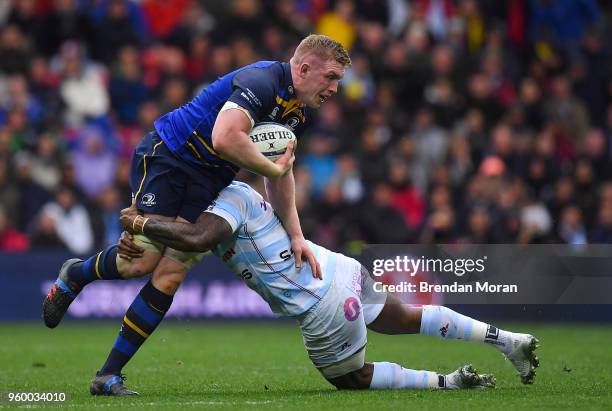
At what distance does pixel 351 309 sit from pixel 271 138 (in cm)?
126

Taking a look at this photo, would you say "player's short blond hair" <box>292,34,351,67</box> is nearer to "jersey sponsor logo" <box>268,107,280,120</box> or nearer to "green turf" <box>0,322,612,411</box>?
"jersey sponsor logo" <box>268,107,280,120</box>

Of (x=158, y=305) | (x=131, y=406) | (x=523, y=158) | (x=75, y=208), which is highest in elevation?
(x=523, y=158)

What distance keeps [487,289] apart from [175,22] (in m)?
10.7

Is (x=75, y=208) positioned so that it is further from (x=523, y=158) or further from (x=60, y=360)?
(x=523, y=158)

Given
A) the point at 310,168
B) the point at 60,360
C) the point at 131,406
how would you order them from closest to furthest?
the point at 131,406
the point at 60,360
the point at 310,168

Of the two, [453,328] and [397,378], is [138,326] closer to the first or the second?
[397,378]

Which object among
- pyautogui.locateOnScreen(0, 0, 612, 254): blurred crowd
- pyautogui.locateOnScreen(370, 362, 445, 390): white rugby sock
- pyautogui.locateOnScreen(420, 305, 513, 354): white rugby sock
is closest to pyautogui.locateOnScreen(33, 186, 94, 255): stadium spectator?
pyautogui.locateOnScreen(0, 0, 612, 254): blurred crowd

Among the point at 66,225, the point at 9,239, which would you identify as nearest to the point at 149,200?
the point at 66,225

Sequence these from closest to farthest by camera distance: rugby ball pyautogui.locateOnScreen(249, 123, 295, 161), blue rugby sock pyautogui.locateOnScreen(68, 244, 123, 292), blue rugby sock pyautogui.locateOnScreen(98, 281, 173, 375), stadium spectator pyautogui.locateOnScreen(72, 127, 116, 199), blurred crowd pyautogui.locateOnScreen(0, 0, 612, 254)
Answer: rugby ball pyautogui.locateOnScreen(249, 123, 295, 161) < blue rugby sock pyautogui.locateOnScreen(98, 281, 173, 375) < blue rugby sock pyautogui.locateOnScreen(68, 244, 123, 292) < blurred crowd pyautogui.locateOnScreen(0, 0, 612, 254) < stadium spectator pyautogui.locateOnScreen(72, 127, 116, 199)

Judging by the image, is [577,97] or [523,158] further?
[577,97]

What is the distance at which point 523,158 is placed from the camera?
17.2m

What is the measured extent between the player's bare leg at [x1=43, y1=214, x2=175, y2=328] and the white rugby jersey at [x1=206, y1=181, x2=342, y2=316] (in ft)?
1.46

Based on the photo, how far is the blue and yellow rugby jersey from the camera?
795 cm

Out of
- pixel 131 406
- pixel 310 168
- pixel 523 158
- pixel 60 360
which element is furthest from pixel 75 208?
pixel 131 406
